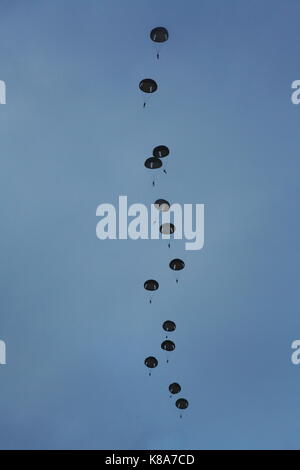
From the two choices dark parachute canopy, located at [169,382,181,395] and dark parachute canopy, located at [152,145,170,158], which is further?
dark parachute canopy, located at [169,382,181,395]

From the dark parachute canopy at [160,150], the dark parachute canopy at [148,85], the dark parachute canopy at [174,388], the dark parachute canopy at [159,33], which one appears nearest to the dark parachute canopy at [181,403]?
the dark parachute canopy at [174,388]

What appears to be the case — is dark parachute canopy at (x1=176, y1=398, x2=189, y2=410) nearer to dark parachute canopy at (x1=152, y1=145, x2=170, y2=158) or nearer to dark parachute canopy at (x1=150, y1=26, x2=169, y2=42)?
dark parachute canopy at (x1=152, y1=145, x2=170, y2=158)

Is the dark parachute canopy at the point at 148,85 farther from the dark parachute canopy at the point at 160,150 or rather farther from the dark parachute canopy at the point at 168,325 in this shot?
the dark parachute canopy at the point at 168,325

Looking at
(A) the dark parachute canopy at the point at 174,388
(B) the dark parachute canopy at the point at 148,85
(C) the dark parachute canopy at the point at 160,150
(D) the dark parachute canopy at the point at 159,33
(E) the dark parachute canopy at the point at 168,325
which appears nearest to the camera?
(D) the dark parachute canopy at the point at 159,33

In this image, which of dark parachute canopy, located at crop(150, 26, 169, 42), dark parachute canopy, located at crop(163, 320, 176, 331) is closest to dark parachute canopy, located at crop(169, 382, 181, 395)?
dark parachute canopy, located at crop(163, 320, 176, 331)

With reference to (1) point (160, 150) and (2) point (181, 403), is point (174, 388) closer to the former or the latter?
(2) point (181, 403)

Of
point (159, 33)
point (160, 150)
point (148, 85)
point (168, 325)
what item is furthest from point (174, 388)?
point (159, 33)

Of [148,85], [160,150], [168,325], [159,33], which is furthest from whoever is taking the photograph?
[168,325]

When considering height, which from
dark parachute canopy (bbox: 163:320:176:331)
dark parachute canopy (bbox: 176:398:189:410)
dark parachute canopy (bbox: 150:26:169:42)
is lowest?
dark parachute canopy (bbox: 176:398:189:410)

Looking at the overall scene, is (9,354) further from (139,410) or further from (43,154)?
(43,154)

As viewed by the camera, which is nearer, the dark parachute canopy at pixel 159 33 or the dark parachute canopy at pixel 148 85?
the dark parachute canopy at pixel 159 33
